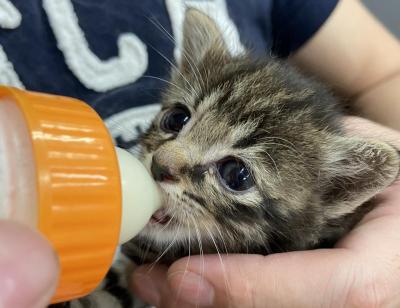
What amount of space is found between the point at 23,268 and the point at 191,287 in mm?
491

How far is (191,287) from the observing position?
79 cm

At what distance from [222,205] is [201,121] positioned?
0.17m

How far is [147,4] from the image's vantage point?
110 centimetres

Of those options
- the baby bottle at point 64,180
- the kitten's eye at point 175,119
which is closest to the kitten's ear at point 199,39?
the kitten's eye at point 175,119

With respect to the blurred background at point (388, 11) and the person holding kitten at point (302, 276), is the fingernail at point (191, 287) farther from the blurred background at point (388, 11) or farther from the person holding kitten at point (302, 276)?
the blurred background at point (388, 11)

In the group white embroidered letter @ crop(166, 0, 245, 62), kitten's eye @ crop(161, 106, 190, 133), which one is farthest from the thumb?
white embroidered letter @ crop(166, 0, 245, 62)

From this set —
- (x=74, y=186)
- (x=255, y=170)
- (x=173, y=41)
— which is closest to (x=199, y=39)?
(x=173, y=41)

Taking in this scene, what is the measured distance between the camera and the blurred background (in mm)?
2303

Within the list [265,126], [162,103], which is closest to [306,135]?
[265,126]

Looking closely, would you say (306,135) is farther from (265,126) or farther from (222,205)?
(222,205)

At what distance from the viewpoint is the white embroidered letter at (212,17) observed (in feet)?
3.75

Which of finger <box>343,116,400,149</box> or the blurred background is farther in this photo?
the blurred background

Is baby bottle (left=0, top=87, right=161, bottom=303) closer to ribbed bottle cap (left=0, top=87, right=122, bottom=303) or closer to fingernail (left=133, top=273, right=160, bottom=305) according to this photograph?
ribbed bottle cap (left=0, top=87, right=122, bottom=303)

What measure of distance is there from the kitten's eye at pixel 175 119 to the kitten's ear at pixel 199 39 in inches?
6.3
